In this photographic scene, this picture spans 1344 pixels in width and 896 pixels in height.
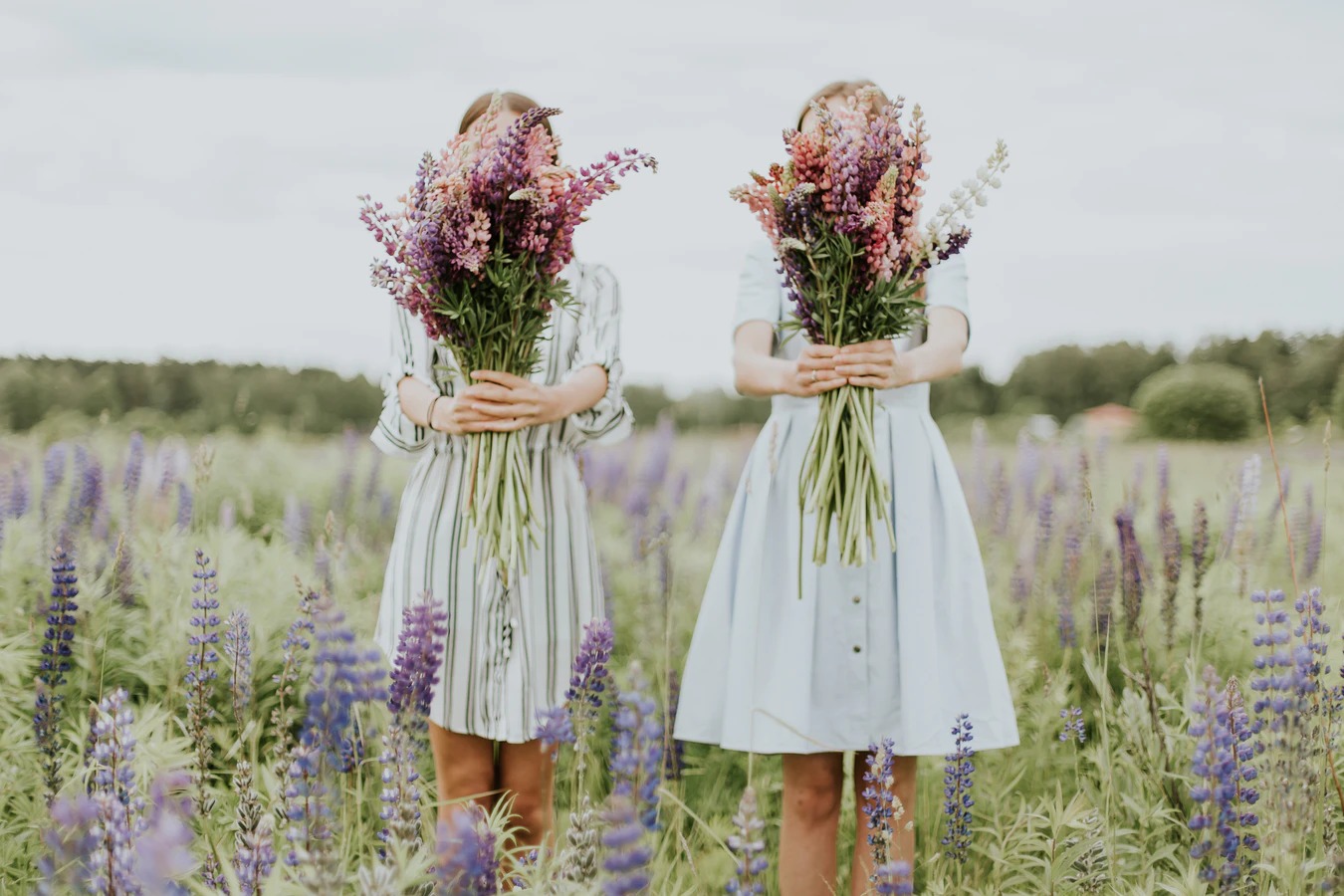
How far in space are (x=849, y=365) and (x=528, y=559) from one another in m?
0.96

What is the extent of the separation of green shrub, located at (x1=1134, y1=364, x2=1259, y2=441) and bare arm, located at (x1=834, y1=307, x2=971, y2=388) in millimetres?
14880

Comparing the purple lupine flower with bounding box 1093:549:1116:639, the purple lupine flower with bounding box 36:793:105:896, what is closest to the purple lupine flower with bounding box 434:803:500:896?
the purple lupine flower with bounding box 36:793:105:896

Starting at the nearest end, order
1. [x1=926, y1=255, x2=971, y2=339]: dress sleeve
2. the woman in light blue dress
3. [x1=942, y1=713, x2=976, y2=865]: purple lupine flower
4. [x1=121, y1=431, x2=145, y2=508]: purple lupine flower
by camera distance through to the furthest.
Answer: [x1=942, y1=713, x2=976, y2=865]: purple lupine flower
the woman in light blue dress
[x1=926, y1=255, x2=971, y2=339]: dress sleeve
[x1=121, y1=431, x2=145, y2=508]: purple lupine flower

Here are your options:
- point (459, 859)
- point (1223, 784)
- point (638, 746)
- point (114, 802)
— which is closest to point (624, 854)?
point (459, 859)

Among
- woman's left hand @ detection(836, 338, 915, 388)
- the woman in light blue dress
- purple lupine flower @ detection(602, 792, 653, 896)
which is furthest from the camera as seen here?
the woman in light blue dress

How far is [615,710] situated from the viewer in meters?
3.52

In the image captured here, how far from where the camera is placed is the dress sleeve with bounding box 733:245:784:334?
2.72 meters

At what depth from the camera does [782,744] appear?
2.54 meters

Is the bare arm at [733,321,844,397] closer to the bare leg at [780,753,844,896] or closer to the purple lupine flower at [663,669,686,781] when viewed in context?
the purple lupine flower at [663,669,686,781]

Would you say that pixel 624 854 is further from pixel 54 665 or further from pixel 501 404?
pixel 54 665

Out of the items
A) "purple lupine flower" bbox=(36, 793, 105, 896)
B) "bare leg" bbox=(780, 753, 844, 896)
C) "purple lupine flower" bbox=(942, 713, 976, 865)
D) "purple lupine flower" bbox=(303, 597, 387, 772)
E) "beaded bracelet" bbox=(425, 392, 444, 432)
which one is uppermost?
"beaded bracelet" bbox=(425, 392, 444, 432)

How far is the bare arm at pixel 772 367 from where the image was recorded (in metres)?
2.45

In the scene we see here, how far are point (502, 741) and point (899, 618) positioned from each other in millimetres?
1156

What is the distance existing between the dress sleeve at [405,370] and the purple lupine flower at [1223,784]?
6.38ft
